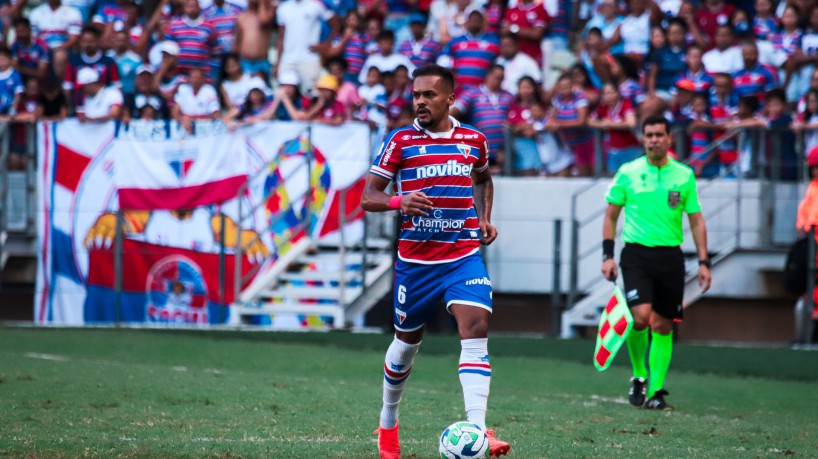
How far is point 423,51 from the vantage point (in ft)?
63.6

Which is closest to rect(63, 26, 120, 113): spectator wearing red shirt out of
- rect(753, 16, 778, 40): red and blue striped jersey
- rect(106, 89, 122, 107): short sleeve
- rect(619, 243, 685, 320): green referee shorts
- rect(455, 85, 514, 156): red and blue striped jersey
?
rect(106, 89, 122, 107): short sleeve

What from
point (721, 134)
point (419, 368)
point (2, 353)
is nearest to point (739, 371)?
point (419, 368)

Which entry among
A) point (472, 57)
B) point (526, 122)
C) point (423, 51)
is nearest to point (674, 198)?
point (526, 122)

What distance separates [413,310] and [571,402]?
3560 mm

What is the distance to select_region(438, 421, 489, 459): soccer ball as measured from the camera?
251 inches

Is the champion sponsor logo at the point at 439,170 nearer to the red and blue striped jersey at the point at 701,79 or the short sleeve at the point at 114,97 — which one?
the red and blue striped jersey at the point at 701,79

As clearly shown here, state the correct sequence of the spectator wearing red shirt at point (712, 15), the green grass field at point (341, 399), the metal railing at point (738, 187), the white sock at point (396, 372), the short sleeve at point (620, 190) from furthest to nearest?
the spectator wearing red shirt at point (712, 15)
the metal railing at point (738, 187)
the short sleeve at point (620, 190)
the green grass field at point (341, 399)
the white sock at point (396, 372)

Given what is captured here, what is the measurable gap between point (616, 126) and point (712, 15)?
3081 mm

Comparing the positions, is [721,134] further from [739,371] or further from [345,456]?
[345,456]

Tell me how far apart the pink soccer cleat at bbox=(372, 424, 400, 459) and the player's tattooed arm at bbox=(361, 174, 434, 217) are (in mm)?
1202

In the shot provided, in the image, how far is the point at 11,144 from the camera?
1900cm

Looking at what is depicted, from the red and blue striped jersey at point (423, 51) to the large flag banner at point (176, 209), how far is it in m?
2.45

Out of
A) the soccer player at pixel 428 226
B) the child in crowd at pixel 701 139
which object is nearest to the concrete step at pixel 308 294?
the child in crowd at pixel 701 139

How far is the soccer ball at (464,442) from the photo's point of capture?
6379mm
